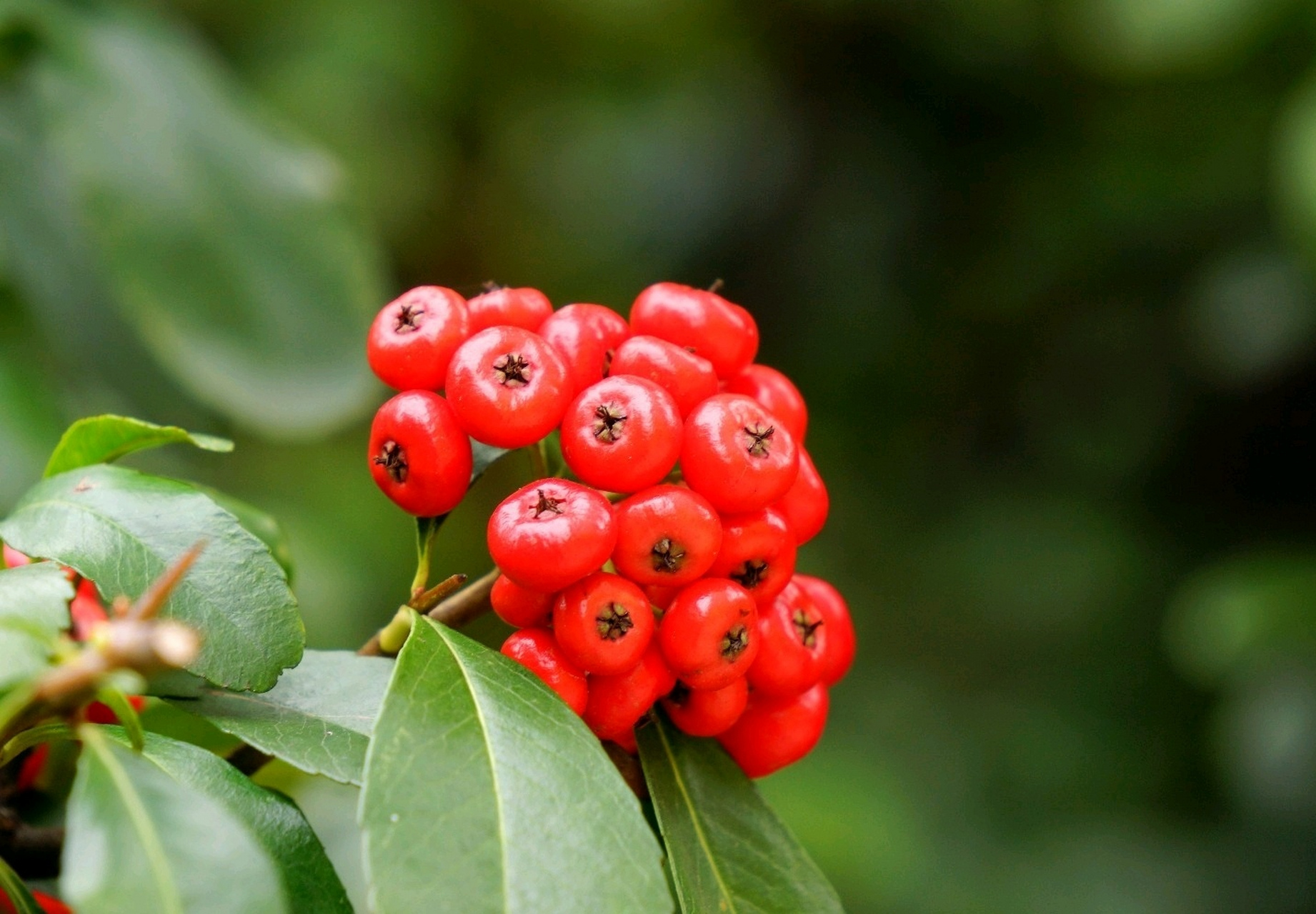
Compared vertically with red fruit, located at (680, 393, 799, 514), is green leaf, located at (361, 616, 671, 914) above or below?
below

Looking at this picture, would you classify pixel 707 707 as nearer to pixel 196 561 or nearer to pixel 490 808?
pixel 490 808

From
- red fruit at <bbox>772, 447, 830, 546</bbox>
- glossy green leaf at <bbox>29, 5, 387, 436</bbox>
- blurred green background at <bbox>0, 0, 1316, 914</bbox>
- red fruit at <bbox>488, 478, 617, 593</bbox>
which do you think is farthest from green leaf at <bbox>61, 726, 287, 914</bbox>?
blurred green background at <bbox>0, 0, 1316, 914</bbox>

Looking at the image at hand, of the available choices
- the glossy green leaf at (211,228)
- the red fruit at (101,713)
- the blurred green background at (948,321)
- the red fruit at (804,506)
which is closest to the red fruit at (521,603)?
the red fruit at (804,506)

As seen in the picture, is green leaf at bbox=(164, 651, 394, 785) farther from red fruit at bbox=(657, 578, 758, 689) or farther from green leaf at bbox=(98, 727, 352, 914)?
red fruit at bbox=(657, 578, 758, 689)

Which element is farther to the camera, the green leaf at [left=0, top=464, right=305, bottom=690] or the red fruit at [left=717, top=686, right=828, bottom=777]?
the red fruit at [left=717, top=686, right=828, bottom=777]

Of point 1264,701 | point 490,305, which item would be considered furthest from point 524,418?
point 1264,701

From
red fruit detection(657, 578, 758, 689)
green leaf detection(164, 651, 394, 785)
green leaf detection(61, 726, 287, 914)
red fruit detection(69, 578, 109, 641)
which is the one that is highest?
red fruit detection(657, 578, 758, 689)
